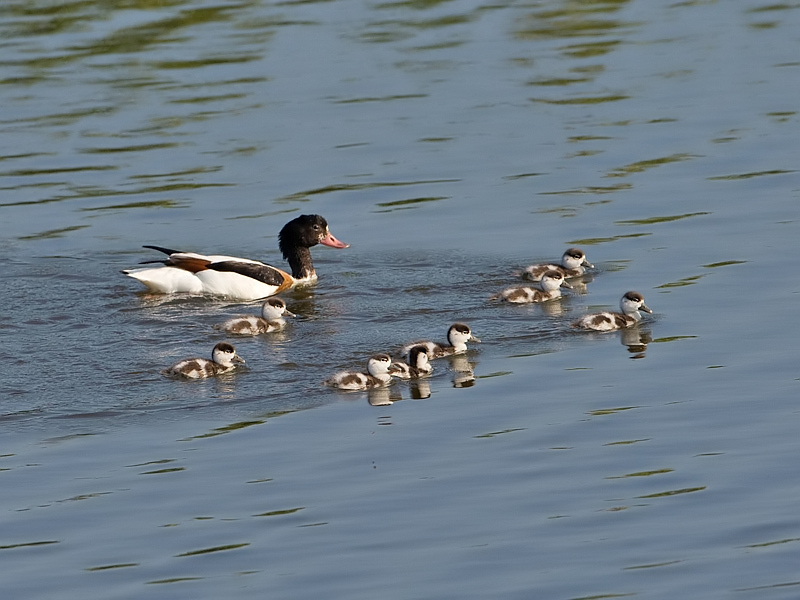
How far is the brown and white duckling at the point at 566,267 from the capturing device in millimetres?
12766

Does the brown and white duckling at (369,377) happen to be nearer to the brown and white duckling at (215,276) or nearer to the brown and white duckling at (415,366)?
the brown and white duckling at (415,366)

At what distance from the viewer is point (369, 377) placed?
33.8ft

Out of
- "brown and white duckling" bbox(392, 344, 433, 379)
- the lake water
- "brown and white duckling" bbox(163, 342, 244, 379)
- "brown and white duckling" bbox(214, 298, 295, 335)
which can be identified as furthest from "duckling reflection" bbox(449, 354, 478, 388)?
"brown and white duckling" bbox(214, 298, 295, 335)

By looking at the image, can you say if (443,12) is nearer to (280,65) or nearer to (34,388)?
(280,65)

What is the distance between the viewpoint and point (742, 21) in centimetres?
2455

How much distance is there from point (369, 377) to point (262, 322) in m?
1.99

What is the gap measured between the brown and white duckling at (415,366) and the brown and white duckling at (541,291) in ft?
6.17

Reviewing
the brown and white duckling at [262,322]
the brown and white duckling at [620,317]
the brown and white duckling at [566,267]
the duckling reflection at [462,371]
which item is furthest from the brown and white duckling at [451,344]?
the brown and white duckling at [566,267]

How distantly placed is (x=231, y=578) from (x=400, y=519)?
971mm

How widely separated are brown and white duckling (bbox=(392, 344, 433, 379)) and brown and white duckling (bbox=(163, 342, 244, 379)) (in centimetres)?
113

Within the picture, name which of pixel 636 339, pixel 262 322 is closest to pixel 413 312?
pixel 262 322

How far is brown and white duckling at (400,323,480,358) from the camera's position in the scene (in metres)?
10.7

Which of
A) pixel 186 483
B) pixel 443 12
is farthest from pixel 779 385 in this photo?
pixel 443 12

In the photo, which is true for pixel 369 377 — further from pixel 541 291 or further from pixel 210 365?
pixel 541 291
